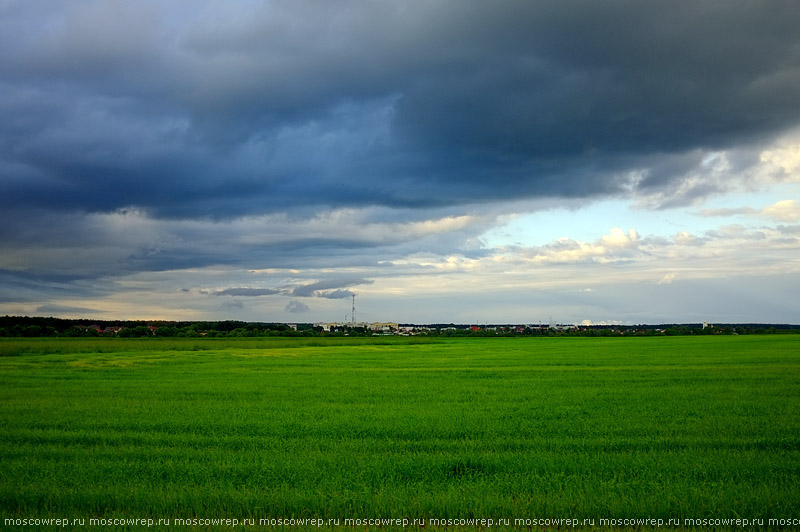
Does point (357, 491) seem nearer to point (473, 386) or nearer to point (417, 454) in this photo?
point (417, 454)

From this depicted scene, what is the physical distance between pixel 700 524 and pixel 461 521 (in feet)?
11.4

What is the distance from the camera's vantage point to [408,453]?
11734mm

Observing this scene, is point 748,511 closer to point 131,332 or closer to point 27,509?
point 27,509

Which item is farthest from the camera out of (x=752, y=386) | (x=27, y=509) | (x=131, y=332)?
(x=131, y=332)

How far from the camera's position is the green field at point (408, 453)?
8.48m

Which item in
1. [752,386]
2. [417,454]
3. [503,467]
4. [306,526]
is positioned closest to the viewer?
[306,526]

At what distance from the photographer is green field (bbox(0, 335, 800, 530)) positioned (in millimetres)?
8484

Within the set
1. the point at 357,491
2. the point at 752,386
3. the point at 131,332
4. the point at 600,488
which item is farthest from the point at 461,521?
the point at 131,332

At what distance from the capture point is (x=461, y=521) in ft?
25.6

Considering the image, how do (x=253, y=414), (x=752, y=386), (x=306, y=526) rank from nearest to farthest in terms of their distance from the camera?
(x=306, y=526), (x=253, y=414), (x=752, y=386)

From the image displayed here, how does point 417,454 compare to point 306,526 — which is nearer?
point 306,526

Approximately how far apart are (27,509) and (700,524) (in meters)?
10.6

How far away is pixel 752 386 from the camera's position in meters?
23.7

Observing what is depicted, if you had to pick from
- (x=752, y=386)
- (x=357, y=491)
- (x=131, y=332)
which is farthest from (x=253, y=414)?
(x=131, y=332)
